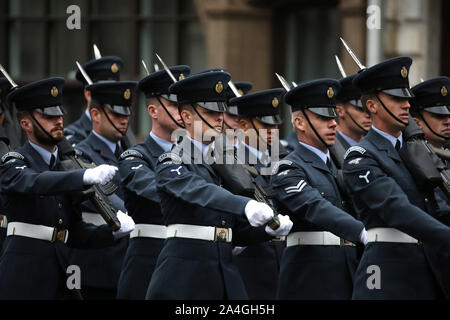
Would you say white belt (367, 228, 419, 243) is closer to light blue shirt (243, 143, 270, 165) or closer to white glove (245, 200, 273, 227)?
white glove (245, 200, 273, 227)

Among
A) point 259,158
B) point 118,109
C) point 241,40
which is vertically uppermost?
point 241,40

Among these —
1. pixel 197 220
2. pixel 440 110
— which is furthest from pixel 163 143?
pixel 440 110

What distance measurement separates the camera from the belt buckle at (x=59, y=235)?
25.4ft

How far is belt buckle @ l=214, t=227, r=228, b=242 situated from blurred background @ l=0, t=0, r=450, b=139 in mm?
6606

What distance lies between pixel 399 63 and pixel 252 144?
7.06ft

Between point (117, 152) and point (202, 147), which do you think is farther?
point (117, 152)

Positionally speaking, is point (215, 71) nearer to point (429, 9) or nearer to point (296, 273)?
point (296, 273)

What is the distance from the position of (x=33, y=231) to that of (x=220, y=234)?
128cm

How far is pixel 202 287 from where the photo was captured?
6.96 meters

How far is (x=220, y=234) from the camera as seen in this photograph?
23.2 feet

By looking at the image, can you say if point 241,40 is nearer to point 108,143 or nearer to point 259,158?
point 108,143

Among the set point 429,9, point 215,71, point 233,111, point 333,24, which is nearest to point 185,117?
point 215,71

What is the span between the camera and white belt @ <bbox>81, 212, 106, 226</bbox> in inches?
341
